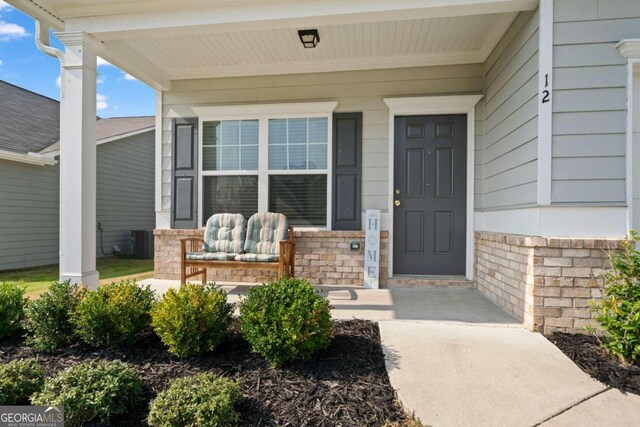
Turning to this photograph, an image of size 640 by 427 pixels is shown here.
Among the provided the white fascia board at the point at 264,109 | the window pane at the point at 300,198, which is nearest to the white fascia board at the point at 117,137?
the white fascia board at the point at 264,109

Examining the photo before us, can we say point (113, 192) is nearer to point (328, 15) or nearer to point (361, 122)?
point (361, 122)

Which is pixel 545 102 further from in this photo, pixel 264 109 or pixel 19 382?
pixel 19 382

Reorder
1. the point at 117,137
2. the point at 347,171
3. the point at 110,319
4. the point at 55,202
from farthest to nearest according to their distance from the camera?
the point at 117,137 < the point at 55,202 < the point at 347,171 < the point at 110,319

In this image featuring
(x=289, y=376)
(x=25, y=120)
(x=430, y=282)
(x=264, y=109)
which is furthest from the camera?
(x=25, y=120)

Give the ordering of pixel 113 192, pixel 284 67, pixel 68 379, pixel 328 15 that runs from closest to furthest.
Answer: pixel 68 379 → pixel 328 15 → pixel 284 67 → pixel 113 192

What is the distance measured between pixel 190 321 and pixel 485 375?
1875 mm

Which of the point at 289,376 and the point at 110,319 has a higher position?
the point at 110,319

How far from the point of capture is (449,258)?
4391 millimetres

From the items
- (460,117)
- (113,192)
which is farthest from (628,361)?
(113,192)

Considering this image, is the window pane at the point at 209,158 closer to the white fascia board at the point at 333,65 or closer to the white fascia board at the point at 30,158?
the white fascia board at the point at 333,65

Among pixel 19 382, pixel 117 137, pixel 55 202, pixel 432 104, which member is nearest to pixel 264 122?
A: pixel 432 104

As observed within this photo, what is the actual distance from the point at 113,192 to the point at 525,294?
898 centimetres

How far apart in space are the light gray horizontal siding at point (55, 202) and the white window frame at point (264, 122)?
173 inches

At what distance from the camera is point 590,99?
2725 mm
